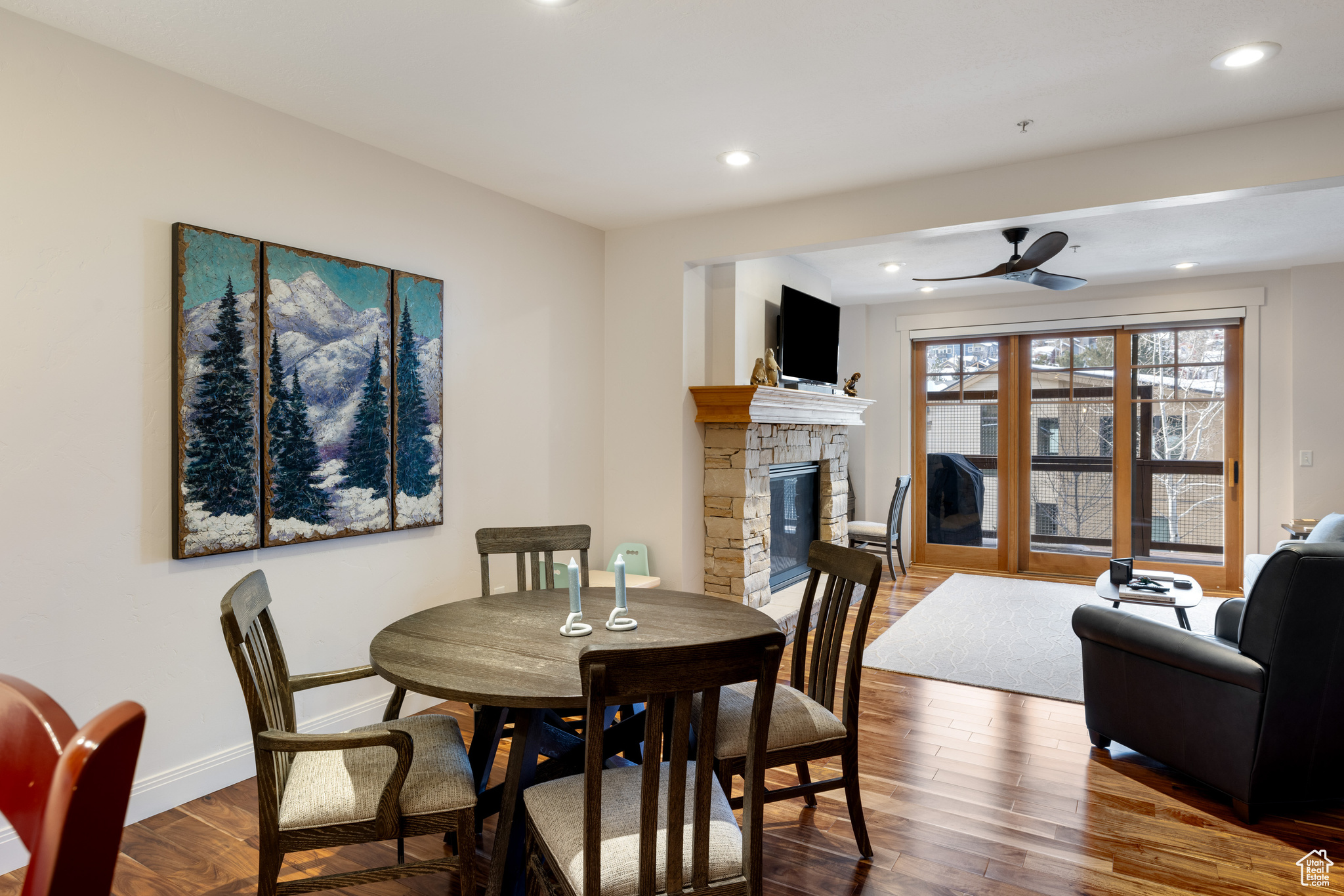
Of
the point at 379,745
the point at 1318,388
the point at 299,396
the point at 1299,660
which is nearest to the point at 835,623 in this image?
the point at 379,745

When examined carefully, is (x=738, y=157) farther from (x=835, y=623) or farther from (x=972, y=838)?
(x=972, y=838)

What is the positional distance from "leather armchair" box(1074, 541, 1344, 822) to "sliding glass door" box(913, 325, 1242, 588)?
4.04 m

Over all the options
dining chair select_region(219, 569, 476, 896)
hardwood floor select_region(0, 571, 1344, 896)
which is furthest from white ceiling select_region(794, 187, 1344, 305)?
dining chair select_region(219, 569, 476, 896)

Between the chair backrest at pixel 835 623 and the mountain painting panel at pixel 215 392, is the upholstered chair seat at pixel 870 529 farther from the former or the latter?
the mountain painting panel at pixel 215 392

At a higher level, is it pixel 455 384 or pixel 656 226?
pixel 656 226

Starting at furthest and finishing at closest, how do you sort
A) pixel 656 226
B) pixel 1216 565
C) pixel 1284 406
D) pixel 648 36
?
pixel 1216 565
pixel 1284 406
pixel 656 226
pixel 648 36

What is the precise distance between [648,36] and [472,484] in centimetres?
219

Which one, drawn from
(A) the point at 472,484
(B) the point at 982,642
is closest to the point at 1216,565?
(B) the point at 982,642

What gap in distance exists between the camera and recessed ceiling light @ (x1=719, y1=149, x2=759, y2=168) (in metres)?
3.20

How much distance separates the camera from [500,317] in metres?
3.79

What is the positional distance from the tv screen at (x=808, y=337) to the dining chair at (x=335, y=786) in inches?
144

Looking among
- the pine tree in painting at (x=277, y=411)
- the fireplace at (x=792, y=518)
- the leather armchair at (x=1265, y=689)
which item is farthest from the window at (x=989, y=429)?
the pine tree in painting at (x=277, y=411)

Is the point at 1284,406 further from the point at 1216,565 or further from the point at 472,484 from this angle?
the point at 472,484

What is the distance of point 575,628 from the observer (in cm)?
215
